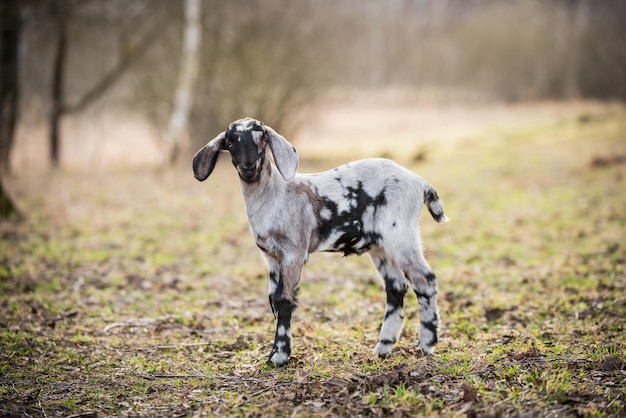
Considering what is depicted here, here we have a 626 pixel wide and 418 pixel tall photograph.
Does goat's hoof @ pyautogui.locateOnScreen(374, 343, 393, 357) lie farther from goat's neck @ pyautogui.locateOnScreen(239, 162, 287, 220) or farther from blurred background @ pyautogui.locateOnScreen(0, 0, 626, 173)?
blurred background @ pyautogui.locateOnScreen(0, 0, 626, 173)

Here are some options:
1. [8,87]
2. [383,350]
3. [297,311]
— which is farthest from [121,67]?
[383,350]

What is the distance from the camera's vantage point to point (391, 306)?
17.2 feet

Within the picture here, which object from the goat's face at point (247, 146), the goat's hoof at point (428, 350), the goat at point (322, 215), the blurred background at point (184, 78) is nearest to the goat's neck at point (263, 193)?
the goat at point (322, 215)

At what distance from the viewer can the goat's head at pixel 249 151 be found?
461 centimetres

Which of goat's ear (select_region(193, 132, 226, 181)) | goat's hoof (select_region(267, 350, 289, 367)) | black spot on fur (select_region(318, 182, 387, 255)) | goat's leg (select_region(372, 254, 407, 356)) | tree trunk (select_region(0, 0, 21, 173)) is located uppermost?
tree trunk (select_region(0, 0, 21, 173))

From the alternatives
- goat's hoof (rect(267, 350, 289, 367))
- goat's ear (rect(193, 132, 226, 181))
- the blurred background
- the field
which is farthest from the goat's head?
the blurred background

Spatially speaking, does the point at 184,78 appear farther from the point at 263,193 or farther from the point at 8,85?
the point at 263,193

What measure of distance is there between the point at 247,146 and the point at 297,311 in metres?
2.77

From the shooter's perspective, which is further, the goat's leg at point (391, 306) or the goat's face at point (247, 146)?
the goat's leg at point (391, 306)

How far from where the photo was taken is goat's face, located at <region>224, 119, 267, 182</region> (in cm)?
460

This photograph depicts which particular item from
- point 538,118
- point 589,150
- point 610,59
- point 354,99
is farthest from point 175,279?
point 354,99

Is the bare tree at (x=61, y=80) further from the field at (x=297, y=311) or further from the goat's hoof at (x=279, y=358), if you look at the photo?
the goat's hoof at (x=279, y=358)

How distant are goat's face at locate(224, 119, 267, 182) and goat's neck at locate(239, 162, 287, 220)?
0.44 ft

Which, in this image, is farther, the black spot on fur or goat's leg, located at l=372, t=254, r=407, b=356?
goat's leg, located at l=372, t=254, r=407, b=356
